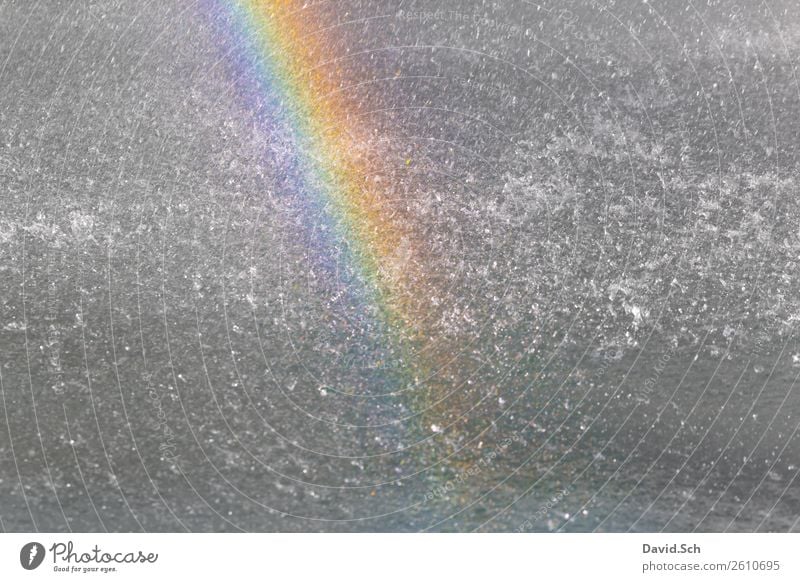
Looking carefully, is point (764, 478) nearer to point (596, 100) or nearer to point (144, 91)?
point (596, 100)

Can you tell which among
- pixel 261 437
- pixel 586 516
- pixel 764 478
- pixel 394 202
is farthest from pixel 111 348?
pixel 764 478

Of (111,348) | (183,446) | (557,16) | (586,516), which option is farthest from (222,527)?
(557,16)

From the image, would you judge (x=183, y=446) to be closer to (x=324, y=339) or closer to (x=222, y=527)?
(x=222, y=527)

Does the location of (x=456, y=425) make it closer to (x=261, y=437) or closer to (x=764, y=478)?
(x=261, y=437)

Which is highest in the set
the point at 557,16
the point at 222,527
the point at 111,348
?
the point at 557,16

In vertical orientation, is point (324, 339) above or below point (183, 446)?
above

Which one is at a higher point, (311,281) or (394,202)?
(394,202)

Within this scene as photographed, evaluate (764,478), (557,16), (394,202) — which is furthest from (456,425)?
(557,16)

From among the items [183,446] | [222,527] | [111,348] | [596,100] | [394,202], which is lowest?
[222,527]
